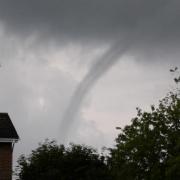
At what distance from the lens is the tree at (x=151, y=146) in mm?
49750

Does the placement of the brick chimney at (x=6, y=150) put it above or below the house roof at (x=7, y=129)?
below

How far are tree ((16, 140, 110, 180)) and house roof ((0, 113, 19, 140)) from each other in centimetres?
649

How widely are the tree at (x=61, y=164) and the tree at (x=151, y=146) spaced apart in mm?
6134

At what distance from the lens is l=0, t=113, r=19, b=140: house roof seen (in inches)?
2080

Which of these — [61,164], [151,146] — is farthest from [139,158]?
[61,164]

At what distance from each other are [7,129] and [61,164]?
930cm

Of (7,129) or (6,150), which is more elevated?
(7,129)

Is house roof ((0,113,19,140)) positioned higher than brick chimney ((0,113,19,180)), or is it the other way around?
house roof ((0,113,19,140))

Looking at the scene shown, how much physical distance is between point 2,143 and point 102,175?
10.5 metres

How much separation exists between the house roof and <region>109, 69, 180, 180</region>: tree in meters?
8.79

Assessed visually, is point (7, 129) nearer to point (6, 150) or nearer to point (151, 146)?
point (6, 150)

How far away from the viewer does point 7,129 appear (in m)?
54.0

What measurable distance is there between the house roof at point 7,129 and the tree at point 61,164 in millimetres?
6490

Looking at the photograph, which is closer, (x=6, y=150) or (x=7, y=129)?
(x=6, y=150)
